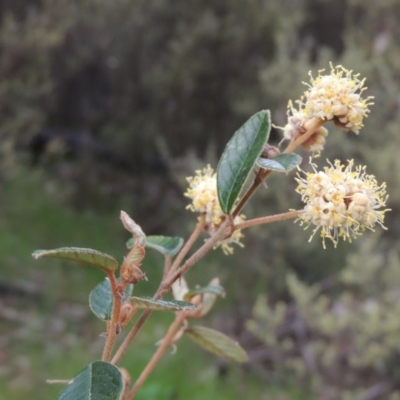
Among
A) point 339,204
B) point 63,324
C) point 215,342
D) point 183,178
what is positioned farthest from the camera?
point 183,178

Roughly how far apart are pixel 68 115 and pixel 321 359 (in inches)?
110

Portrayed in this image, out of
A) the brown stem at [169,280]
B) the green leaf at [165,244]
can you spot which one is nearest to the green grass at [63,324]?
the green leaf at [165,244]

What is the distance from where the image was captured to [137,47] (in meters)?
3.63

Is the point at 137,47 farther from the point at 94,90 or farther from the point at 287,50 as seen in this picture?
the point at 287,50

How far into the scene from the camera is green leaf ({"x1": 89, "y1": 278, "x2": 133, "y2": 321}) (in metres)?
0.51

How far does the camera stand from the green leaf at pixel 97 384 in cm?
41

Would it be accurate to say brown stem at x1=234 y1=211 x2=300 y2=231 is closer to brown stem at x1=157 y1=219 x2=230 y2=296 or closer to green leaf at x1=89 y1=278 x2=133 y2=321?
brown stem at x1=157 y1=219 x2=230 y2=296

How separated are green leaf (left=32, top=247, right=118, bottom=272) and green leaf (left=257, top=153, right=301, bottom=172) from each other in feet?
0.54

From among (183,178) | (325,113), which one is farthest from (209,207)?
(183,178)

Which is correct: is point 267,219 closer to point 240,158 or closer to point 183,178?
point 240,158

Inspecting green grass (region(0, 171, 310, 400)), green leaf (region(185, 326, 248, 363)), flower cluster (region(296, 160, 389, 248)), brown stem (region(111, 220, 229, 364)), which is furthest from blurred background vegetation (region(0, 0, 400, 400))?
brown stem (region(111, 220, 229, 364))

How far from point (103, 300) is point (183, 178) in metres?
2.37

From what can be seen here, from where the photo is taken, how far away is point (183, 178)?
2.89 meters

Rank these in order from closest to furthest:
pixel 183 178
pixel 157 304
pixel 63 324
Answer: pixel 157 304
pixel 63 324
pixel 183 178
